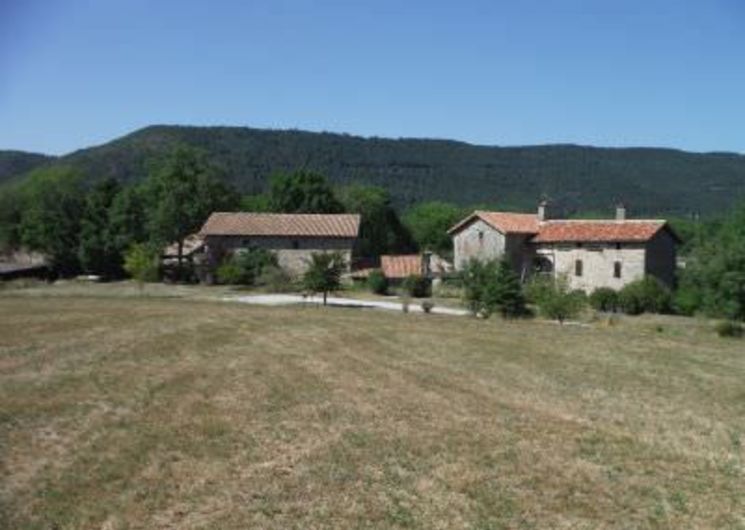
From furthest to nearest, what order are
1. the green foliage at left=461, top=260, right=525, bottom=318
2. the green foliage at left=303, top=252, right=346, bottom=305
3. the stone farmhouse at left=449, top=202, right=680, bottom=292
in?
1. the stone farmhouse at left=449, top=202, right=680, bottom=292
2. the green foliage at left=303, top=252, right=346, bottom=305
3. the green foliage at left=461, top=260, right=525, bottom=318

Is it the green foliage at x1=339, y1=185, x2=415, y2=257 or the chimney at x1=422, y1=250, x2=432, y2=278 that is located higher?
the green foliage at x1=339, y1=185, x2=415, y2=257

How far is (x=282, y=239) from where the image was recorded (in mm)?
70500

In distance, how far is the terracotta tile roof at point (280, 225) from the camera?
70375 mm

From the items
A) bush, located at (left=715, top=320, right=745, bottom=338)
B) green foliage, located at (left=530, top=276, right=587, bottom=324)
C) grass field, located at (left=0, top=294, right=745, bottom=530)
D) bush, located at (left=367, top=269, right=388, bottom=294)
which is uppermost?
bush, located at (left=367, top=269, right=388, bottom=294)

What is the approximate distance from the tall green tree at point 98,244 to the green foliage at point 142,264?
589cm

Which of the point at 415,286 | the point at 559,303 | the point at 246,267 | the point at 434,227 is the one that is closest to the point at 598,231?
the point at 415,286

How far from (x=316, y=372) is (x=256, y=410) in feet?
16.9

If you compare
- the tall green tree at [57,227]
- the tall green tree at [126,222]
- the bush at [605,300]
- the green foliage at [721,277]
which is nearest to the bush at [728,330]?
the green foliage at [721,277]

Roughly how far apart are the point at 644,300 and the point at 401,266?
19.0 meters

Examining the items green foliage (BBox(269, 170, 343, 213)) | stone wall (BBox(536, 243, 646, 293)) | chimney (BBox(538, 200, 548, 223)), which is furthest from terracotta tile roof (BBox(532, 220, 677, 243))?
green foliage (BBox(269, 170, 343, 213))

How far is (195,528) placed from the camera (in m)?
10.9

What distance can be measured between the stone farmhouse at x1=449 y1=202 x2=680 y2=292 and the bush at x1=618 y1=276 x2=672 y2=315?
416cm

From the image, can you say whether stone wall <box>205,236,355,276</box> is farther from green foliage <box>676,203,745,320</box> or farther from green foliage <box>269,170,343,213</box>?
Result: green foliage <box>676,203,745,320</box>

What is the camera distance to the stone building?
231 ft
